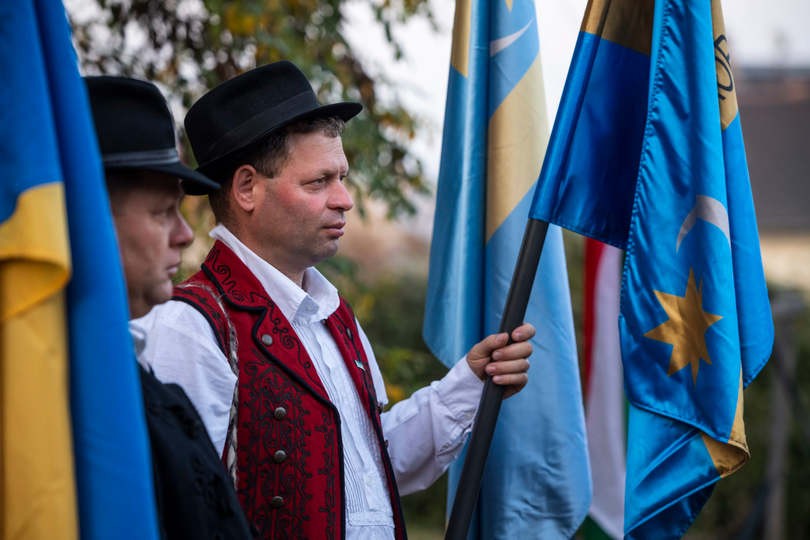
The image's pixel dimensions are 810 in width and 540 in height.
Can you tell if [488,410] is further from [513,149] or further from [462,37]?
[462,37]

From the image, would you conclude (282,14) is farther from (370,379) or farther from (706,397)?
(706,397)

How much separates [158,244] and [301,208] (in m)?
0.74

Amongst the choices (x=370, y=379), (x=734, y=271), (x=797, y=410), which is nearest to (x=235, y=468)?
(x=370, y=379)

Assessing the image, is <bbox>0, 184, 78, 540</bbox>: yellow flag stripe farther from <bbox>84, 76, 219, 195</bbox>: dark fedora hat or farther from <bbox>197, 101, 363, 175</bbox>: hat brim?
<bbox>197, 101, 363, 175</bbox>: hat brim

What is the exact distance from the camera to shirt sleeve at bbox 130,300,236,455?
2.10 metres

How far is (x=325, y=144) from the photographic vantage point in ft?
8.29

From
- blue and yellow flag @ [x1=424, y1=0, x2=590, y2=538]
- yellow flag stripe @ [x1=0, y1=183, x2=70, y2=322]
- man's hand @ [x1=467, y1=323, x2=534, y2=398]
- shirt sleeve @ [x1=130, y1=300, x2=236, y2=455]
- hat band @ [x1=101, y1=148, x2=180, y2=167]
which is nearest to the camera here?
yellow flag stripe @ [x1=0, y1=183, x2=70, y2=322]

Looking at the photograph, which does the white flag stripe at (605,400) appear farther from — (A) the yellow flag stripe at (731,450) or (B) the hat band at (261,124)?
(B) the hat band at (261,124)

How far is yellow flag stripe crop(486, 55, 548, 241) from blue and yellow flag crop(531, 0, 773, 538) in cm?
34

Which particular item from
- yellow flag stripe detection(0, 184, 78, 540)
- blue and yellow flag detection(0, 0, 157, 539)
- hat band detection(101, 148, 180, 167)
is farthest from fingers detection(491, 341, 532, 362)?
yellow flag stripe detection(0, 184, 78, 540)

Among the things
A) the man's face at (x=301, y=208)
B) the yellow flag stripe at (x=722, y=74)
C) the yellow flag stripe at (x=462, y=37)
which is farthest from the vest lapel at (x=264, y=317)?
the yellow flag stripe at (x=722, y=74)

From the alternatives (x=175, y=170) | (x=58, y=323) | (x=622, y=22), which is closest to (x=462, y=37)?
(x=622, y=22)

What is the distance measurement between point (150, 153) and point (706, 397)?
1452 millimetres

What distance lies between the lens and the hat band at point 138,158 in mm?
1722
